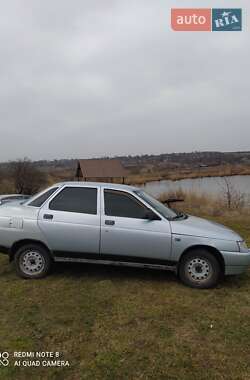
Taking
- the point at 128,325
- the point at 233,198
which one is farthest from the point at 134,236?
the point at 233,198

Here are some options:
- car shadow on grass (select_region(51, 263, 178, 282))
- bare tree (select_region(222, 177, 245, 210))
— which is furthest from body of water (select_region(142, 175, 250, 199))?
car shadow on grass (select_region(51, 263, 178, 282))

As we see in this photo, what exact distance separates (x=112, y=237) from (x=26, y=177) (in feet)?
96.4

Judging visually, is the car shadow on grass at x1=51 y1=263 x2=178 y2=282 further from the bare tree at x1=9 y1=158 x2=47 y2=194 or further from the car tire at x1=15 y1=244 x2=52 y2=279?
the bare tree at x1=9 y1=158 x2=47 y2=194

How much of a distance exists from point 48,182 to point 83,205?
98.1 feet

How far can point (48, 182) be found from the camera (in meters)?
35.0

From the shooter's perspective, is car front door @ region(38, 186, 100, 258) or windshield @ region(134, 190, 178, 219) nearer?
car front door @ region(38, 186, 100, 258)

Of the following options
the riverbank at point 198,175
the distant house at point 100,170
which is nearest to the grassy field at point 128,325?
the distant house at point 100,170

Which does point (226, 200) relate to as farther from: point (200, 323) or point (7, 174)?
point (7, 174)

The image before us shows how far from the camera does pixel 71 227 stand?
5676 millimetres

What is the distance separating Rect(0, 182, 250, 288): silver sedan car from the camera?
5.52 m

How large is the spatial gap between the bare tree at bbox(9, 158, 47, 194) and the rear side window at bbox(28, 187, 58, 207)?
27.3 meters

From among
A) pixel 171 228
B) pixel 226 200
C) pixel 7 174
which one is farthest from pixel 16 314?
pixel 7 174

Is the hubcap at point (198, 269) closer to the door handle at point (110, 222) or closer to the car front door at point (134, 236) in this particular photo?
the car front door at point (134, 236)

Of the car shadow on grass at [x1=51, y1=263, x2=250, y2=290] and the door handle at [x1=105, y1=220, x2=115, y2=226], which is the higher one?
the door handle at [x1=105, y1=220, x2=115, y2=226]
